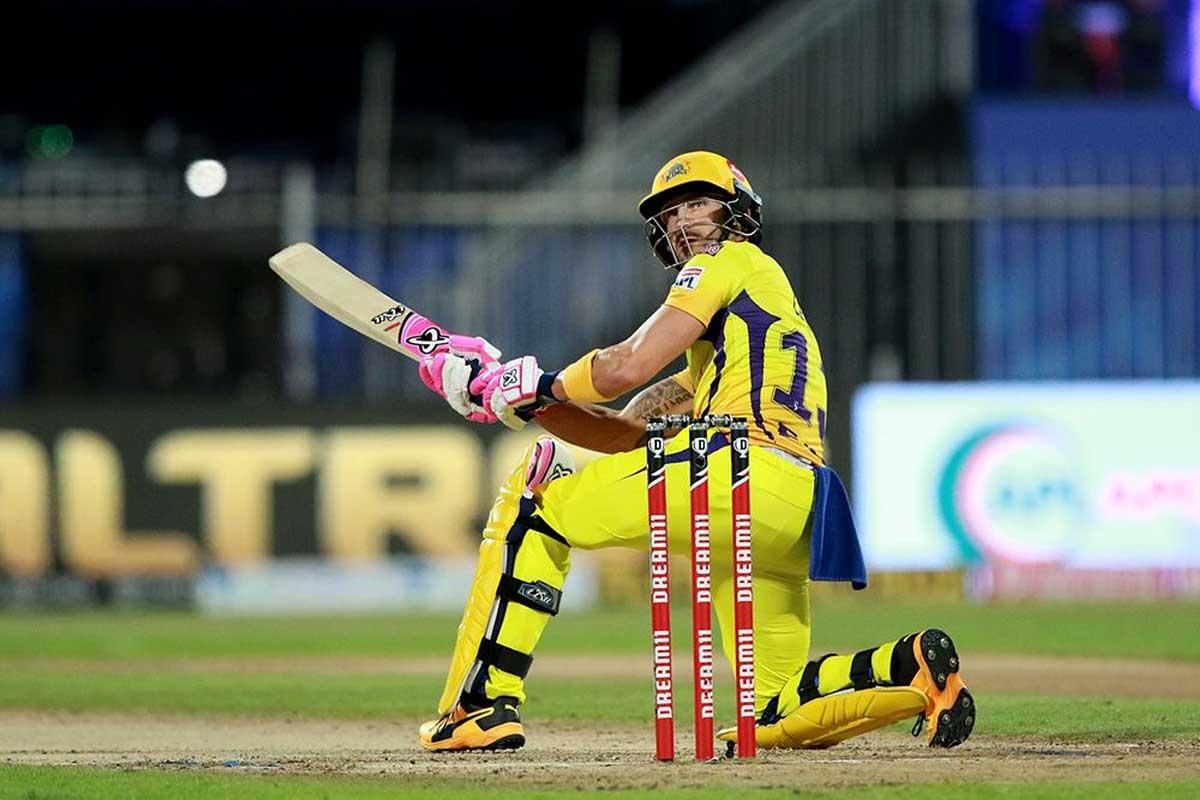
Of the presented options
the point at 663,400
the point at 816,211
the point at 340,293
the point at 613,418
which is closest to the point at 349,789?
the point at 613,418

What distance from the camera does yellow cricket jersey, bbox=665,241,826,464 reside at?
6934 mm

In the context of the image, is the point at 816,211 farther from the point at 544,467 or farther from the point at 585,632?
the point at 544,467

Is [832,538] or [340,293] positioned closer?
[832,538]

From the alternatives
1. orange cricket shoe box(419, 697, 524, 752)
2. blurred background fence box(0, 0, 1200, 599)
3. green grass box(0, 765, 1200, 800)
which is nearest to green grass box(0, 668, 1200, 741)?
green grass box(0, 765, 1200, 800)

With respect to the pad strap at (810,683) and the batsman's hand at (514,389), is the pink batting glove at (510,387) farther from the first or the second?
the pad strap at (810,683)

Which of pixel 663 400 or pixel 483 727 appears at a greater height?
pixel 663 400

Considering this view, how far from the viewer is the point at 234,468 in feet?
61.0

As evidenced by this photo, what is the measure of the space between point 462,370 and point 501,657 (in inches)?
37.1

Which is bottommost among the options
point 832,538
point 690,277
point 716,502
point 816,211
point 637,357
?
point 832,538

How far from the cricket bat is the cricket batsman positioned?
0.33 metres

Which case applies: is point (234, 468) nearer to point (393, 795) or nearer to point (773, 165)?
point (773, 165)

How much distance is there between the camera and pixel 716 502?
22.2ft

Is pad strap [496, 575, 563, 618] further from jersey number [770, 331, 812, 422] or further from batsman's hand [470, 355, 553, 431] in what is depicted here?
jersey number [770, 331, 812, 422]

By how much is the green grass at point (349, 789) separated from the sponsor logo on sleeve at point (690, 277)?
5.43 feet
